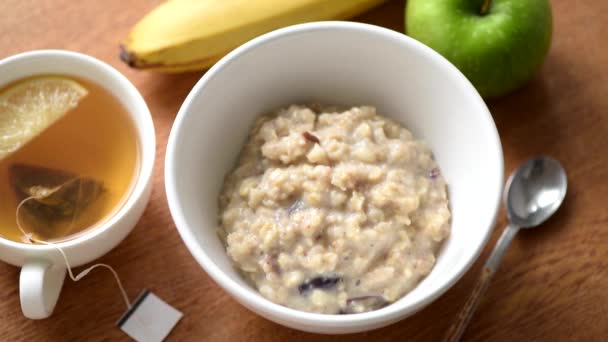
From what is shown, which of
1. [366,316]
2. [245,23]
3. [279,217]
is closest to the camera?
[366,316]

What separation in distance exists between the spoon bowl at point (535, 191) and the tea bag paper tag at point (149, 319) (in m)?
0.62

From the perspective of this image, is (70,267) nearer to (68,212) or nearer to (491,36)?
(68,212)

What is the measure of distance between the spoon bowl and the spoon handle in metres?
0.04

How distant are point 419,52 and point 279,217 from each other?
0.34 meters

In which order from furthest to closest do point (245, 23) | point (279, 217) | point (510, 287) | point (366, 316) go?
point (245, 23)
point (510, 287)
point (279, 217)
point (366, 316)

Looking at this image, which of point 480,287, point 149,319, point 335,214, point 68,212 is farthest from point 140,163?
point 480,287

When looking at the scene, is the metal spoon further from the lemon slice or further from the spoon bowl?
the lemon slice

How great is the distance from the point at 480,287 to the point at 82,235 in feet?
2.22

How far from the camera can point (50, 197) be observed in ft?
3.75

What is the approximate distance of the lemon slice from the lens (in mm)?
1162

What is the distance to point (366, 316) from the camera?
85cm

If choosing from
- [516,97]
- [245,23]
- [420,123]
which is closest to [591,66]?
[516,97]

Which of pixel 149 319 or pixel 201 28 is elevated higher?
pixel 201 28

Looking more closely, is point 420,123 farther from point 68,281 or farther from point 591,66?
point 68,281
